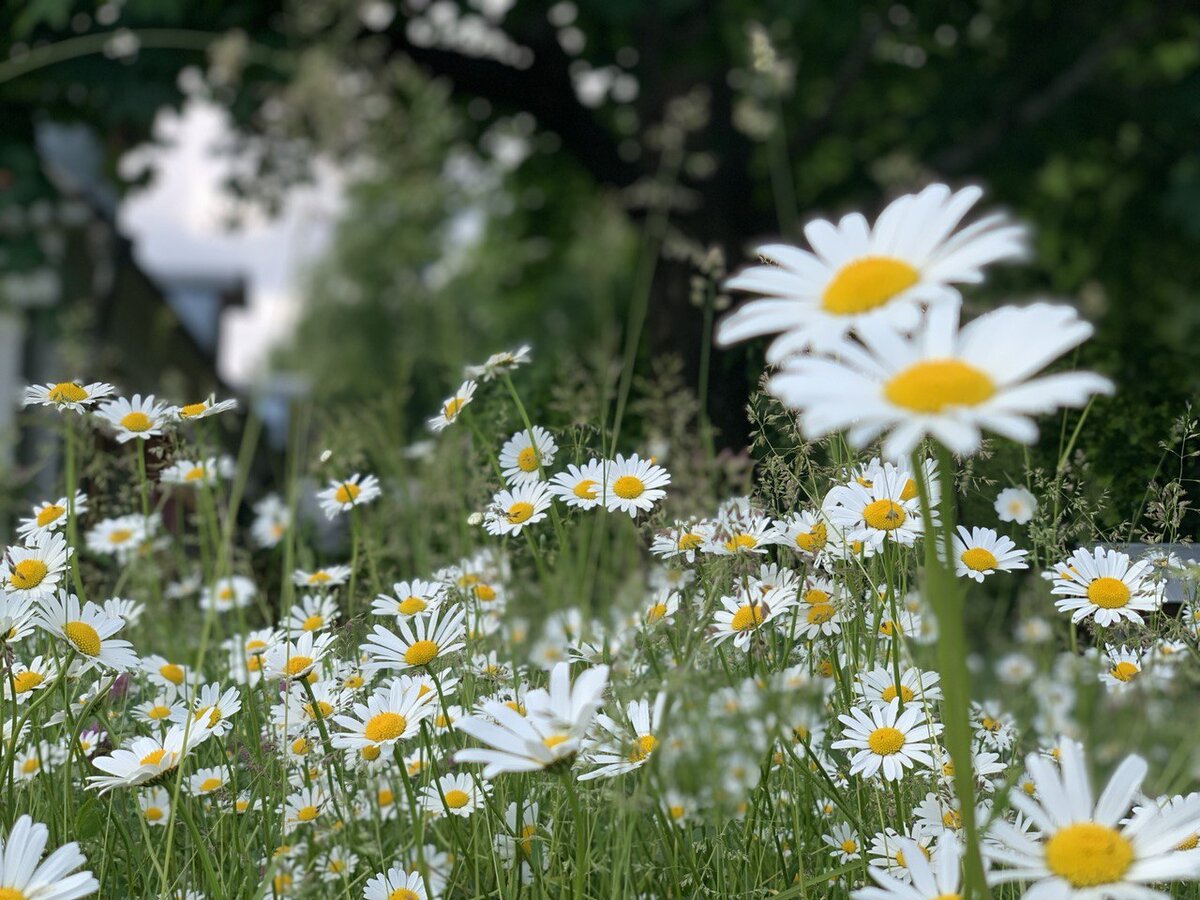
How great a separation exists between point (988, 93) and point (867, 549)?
6651mm

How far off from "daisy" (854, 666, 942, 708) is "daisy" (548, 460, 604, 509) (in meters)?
0.37

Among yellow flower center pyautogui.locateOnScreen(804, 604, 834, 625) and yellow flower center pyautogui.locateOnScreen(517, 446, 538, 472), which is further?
yellow flower center pyautogui.locateOnScreen(517, 446, 538, 472)

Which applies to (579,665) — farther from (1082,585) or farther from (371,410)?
(371,410)

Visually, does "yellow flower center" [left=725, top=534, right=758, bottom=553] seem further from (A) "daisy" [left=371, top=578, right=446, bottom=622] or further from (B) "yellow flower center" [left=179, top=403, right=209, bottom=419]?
(B) "yellow flower center" [left=179, top=403, right=209, bottom=419]

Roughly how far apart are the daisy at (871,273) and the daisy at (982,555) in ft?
1.82

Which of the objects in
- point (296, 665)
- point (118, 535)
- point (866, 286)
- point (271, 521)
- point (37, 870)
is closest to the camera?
point (866, 286)

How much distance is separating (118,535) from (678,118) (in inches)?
92.7

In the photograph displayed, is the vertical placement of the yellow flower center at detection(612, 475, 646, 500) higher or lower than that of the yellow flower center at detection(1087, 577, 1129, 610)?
higher

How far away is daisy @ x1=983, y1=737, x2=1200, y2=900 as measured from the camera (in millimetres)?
787

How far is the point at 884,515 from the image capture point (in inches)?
52.9

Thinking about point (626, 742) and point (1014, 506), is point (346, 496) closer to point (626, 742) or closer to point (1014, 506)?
point (626, 742)

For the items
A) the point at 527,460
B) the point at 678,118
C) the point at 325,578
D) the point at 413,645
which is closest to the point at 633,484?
the point at 527,460

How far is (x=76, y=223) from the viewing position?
10.2 metres

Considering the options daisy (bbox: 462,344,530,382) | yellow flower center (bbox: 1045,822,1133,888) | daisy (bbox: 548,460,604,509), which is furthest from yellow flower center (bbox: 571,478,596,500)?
yellow flower center (bbox: 1045,822,1133,888)
